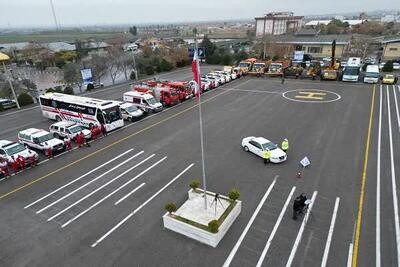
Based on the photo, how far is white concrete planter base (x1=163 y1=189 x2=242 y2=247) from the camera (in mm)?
12117

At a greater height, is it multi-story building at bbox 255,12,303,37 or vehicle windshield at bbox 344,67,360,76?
multi-story building at bbox 255,12,303,37

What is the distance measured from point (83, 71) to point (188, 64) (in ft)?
95.1

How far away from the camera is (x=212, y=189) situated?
53.4ft

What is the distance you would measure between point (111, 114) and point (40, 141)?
644 cm

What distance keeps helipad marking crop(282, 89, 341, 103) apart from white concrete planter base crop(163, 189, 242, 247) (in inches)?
973

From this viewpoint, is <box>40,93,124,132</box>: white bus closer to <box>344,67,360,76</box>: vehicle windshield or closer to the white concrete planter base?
the white concrete planter base

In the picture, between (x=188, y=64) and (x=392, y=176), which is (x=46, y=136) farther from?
(x=188, y=64)

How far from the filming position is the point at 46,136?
2219 centimetres

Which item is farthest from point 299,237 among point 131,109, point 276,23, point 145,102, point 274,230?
point 276,23

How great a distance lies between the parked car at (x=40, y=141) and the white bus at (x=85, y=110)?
4.36m

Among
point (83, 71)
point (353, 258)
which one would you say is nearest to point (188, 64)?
point (83, 71)

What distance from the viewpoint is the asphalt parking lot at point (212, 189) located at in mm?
11766

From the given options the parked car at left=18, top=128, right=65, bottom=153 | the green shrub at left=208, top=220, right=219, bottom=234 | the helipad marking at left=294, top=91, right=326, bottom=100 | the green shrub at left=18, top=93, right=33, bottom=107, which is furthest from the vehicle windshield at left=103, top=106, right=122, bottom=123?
the helipad marking at left=294, top=91, right=326, bottom=100

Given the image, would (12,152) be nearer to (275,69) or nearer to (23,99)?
(23,99)
